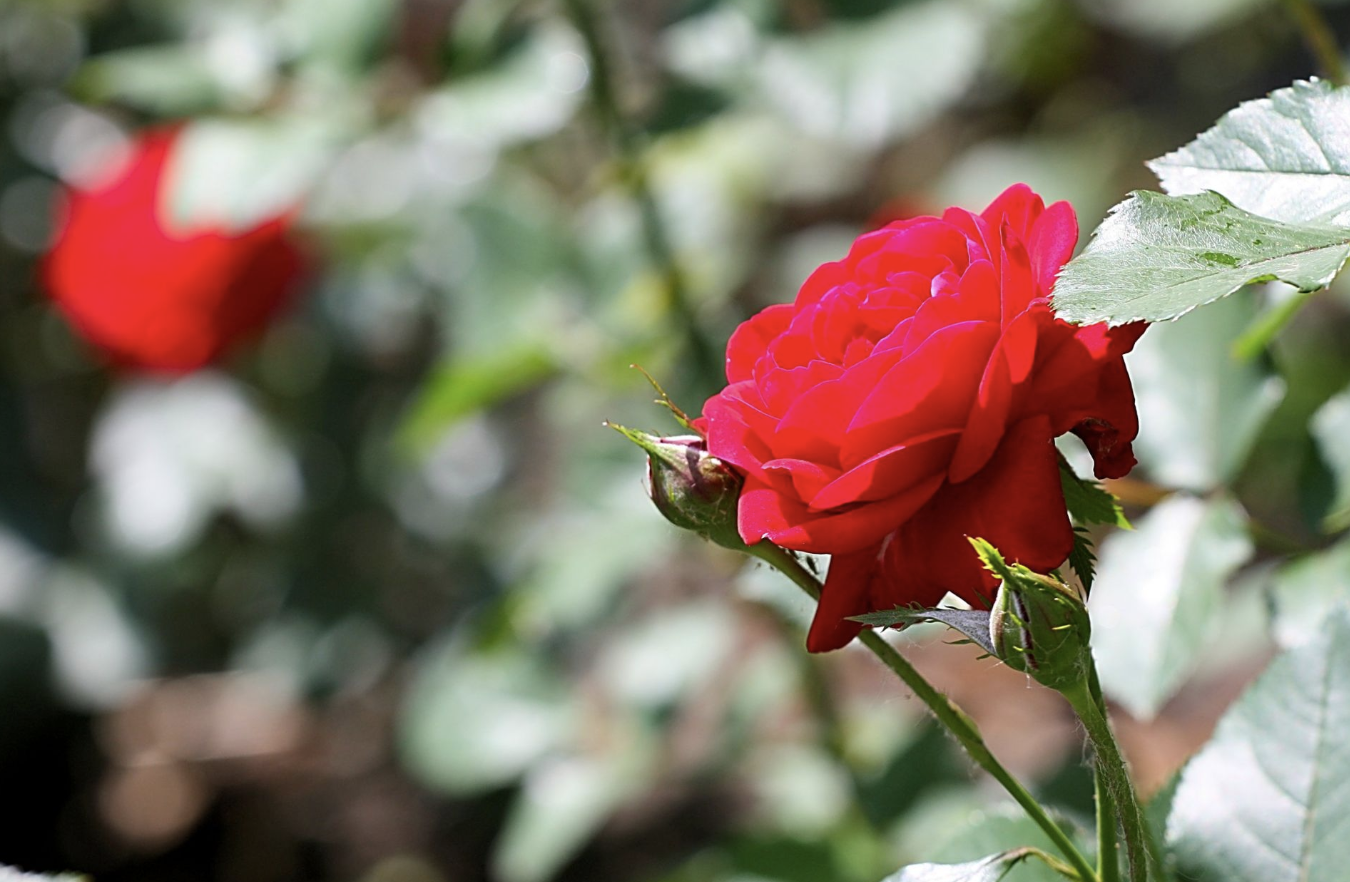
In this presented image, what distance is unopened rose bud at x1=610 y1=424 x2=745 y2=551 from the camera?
496mm

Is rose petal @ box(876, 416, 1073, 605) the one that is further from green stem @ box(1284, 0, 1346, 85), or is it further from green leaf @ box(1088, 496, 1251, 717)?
green stem @ box(1284, 0, 1346, 85)

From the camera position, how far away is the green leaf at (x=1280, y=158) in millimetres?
501

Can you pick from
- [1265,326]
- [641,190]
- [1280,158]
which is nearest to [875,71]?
[641,190]

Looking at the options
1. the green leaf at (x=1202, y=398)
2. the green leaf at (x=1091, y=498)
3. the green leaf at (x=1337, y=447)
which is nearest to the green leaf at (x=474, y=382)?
the green leaf at (x=1202, y=398)

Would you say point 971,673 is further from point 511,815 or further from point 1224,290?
point 1224,290

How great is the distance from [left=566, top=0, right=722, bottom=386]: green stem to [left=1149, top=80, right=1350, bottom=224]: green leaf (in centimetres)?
67

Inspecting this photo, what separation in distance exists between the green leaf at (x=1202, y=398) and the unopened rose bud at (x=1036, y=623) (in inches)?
17.0

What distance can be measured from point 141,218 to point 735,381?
1.40 m

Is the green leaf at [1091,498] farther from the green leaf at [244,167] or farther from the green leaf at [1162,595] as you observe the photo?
the green leaf at [244,167]

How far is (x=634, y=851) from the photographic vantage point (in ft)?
6.47

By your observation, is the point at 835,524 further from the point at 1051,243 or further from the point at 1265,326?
the point at 1265,326

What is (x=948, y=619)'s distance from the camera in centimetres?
43

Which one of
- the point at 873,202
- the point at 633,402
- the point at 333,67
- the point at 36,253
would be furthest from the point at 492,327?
the point at 873,202

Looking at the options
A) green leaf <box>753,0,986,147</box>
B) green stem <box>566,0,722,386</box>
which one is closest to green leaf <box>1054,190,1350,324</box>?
green leaf <box>753,0,986,147</box>
